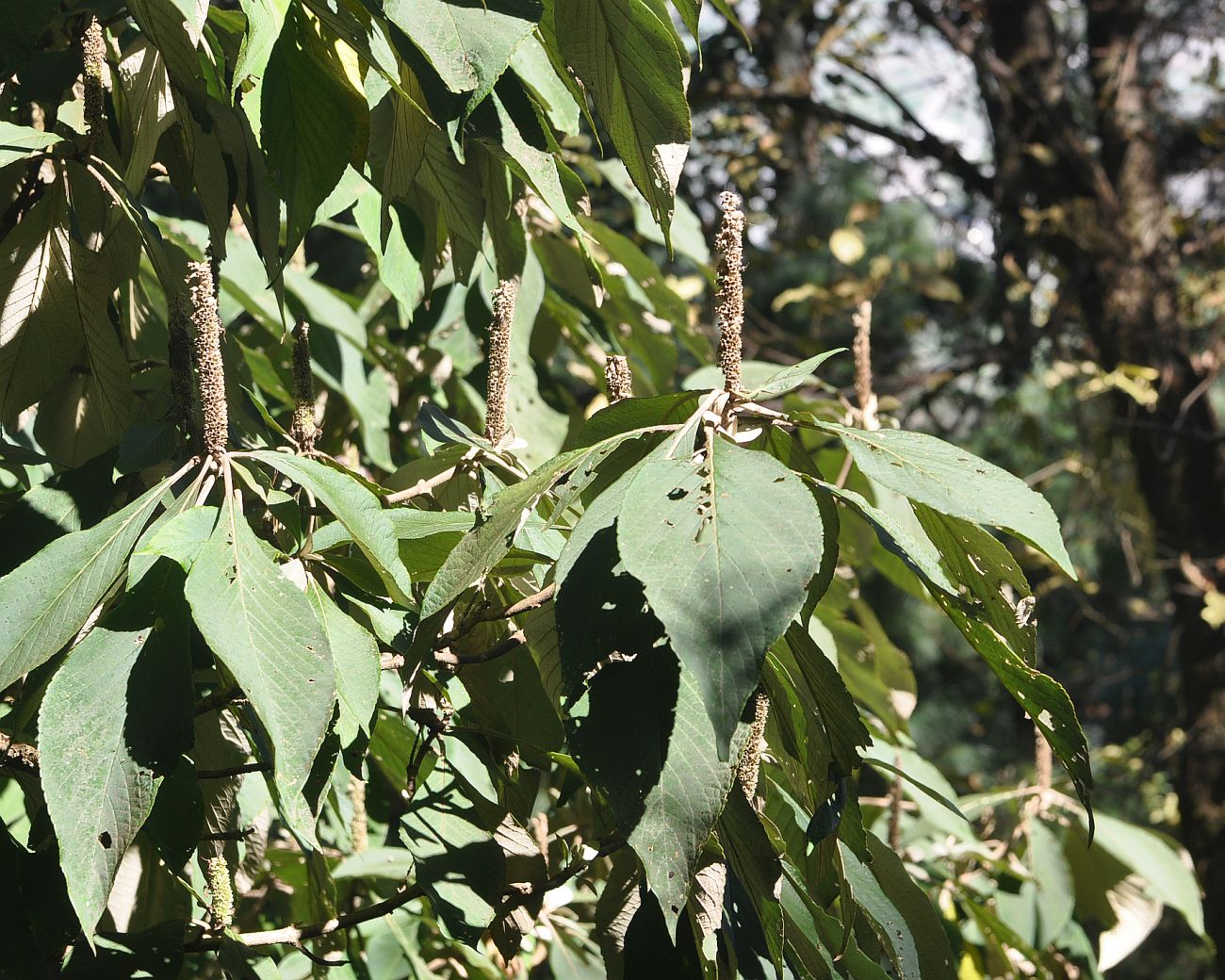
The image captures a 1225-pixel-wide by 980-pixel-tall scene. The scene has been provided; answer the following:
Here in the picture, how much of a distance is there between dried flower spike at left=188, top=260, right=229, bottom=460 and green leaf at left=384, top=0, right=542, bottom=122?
7.6 inches

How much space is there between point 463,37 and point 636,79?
4.4 inches

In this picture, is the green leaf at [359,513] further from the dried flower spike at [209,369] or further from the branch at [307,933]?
the branch at [307,933]

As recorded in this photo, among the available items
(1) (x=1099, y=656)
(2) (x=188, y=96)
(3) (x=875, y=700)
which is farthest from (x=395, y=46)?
(1) (x=1099, y=656)

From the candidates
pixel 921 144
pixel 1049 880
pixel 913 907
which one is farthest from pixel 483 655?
Result: pixel 921 144

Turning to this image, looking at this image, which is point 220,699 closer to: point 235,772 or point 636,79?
point 235,772

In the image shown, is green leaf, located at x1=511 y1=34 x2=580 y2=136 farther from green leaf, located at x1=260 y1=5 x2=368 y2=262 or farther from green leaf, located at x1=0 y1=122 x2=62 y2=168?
green leaf, located at x1=0 y1=122 x2=62 y2=168

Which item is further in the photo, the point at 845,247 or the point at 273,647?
the point at 845,247

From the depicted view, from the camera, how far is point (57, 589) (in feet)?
1.95

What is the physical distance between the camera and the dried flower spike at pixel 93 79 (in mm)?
792

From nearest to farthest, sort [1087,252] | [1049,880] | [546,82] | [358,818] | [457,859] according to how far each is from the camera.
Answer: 1. [457,859]
2. [546,82]
3. [358,818]
4. [1049,880]
5. [1087,252]

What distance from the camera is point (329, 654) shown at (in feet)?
1.82

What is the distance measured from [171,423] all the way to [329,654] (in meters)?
0.26

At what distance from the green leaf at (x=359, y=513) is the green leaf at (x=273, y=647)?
6 cm

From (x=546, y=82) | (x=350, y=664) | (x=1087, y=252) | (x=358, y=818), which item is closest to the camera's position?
(x=350, y=664)
